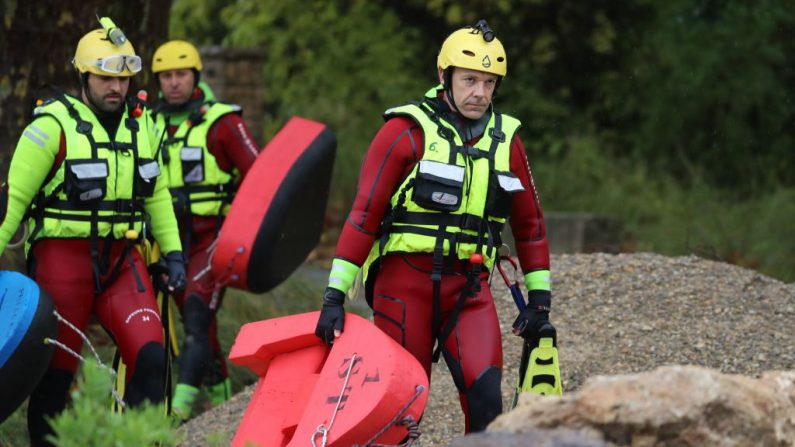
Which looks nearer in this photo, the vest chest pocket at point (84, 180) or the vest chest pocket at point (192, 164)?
the vest chest pocket at point (84, 180)

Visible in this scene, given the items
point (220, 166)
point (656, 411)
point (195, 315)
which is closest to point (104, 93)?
point (220, 166)

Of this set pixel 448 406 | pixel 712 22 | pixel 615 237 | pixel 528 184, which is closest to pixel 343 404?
pixel 528 184

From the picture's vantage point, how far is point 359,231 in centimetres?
584

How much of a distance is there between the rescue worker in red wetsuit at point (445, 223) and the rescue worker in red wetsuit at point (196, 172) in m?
Result: 2.80

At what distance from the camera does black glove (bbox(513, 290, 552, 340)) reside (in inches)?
233

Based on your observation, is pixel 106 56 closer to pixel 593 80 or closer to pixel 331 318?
pixel 331 318

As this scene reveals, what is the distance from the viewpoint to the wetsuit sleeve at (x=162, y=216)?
7.09 meters

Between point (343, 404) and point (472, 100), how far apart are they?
1.25 meters

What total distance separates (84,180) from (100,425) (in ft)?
9.20

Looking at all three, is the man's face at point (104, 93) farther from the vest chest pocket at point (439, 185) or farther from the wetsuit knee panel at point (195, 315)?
the wetsuit knee panel at point (195, 315)

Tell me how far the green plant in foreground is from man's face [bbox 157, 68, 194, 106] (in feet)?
16.0

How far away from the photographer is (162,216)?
7.14 meters

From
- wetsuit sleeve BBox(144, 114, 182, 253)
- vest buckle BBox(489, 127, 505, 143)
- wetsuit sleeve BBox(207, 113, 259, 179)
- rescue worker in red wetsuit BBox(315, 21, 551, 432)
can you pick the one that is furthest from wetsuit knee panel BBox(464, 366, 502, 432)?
wetsuit sleeve BBox(207, 113, 259, 179)

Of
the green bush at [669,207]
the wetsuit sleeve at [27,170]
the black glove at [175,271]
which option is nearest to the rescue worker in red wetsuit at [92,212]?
the wetsuit sleeve at [27,170]
